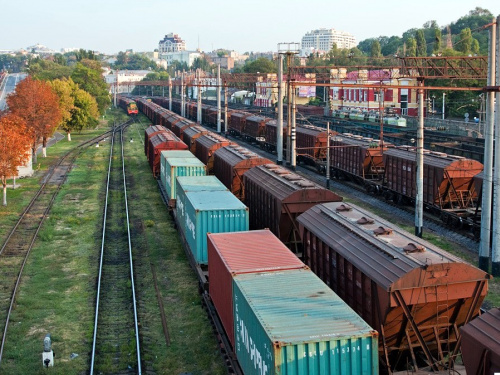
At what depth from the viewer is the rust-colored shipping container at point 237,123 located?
7356cm

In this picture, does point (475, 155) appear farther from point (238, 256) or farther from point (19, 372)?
point (19, 372)

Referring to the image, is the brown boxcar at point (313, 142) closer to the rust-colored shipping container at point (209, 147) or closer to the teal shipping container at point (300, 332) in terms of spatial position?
the rust-colored shipping container at point (209, 147)

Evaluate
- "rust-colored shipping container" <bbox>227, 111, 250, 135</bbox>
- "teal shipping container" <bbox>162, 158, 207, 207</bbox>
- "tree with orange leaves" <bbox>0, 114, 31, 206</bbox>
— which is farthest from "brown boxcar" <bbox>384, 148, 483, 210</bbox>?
"rust-colored shipping container" <bbox>227, 111, 250, 135</bbox>

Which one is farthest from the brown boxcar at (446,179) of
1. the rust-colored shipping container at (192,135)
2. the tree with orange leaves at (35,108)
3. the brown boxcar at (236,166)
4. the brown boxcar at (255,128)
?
the tree with orange leaves at (35,108)

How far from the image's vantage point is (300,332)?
10.9 m

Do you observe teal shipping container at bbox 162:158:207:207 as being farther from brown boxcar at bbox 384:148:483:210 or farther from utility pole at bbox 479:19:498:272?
utility pole at bbox 479:19:498:272

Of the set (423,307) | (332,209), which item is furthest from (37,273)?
(423,307)

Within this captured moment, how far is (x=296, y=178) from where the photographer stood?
23.8m

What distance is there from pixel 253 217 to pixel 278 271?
1188cm

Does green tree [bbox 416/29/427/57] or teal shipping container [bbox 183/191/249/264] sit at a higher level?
green tree [bbox 416/29/427/57]

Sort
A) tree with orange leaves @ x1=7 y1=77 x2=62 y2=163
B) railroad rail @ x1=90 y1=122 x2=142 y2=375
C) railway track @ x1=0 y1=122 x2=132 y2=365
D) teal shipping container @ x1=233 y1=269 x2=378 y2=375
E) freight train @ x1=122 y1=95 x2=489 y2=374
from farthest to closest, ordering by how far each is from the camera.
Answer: tree with orange leaves @ x1=7 y1=77 x2=62 y2=163
railway track @ x1=0 y1=122 x2=132 y2=365
railroad rail @ x1=90 y1=122 x2=142 y2=375
freight train @ x1=122 y1=95 x2=489 y2=374
teal shipping container @ x1=233 y1=269 x2=378 y2=375

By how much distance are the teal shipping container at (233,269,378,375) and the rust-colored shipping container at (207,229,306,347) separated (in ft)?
3.75

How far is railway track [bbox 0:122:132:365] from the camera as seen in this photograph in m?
21.4

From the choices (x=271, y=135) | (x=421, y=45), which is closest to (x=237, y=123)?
(x=271, y=135)
